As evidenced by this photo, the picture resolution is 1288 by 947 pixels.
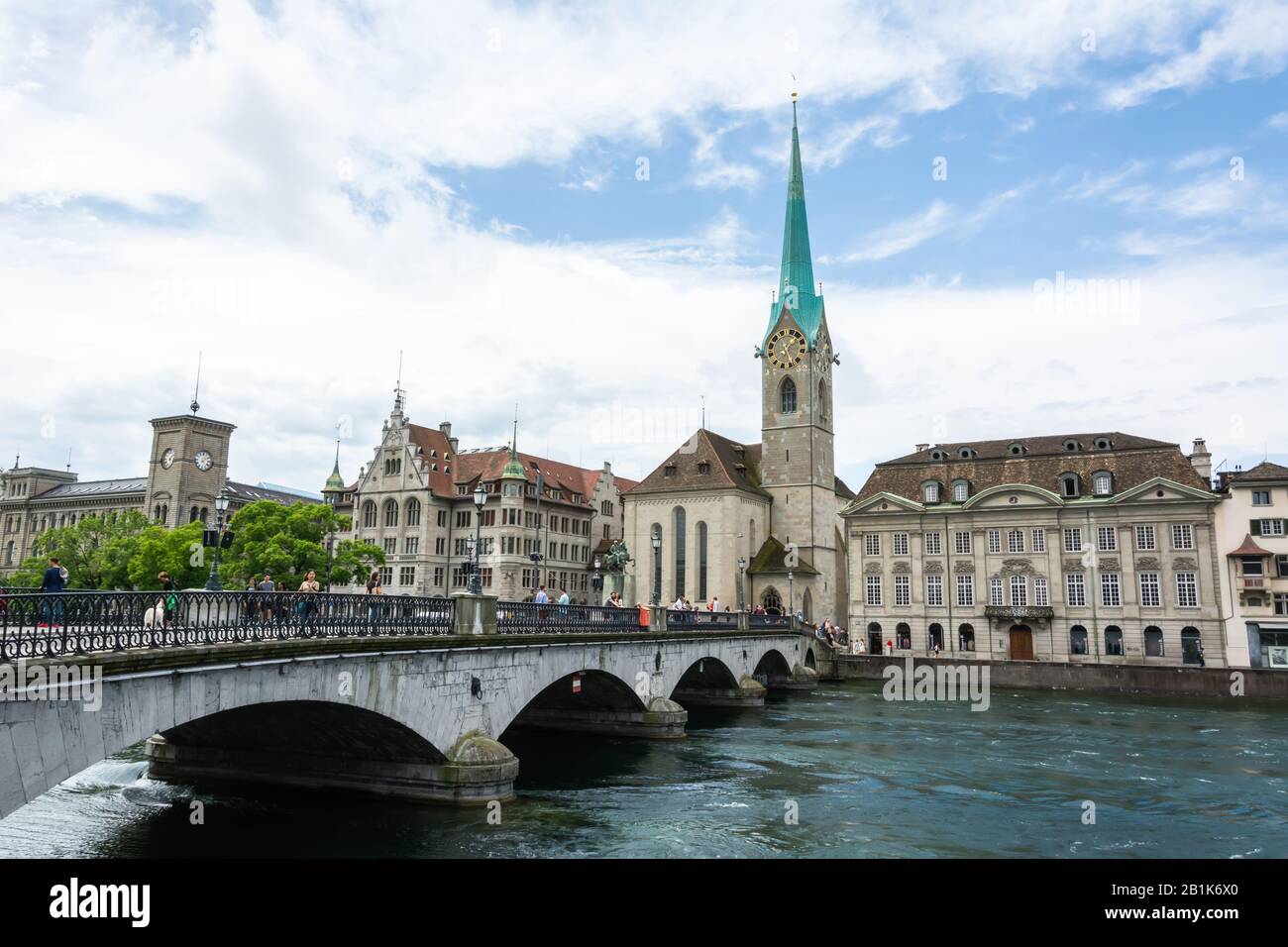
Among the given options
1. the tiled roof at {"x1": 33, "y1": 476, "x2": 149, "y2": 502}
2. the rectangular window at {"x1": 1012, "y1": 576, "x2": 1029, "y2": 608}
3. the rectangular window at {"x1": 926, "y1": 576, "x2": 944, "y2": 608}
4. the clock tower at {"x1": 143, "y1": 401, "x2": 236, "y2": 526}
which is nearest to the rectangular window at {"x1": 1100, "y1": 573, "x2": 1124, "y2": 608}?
the rectangular window at {"x1": 1012, "y1": 576, "x2": 1029, "y2": 608}

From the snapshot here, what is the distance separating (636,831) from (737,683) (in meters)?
26.7

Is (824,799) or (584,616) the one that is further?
(584,616)

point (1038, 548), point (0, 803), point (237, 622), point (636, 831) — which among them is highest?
point (1038, 548)

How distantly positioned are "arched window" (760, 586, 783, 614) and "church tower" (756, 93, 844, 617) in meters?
1.65

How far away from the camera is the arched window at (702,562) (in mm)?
75000

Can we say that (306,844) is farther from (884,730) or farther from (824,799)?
(884,730)

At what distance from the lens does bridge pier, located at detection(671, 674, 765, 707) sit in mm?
45844

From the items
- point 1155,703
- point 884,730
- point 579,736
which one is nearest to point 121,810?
point 579,736

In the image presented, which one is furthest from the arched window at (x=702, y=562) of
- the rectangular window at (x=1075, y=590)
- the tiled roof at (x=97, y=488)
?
the tiled roof at (x=97, y=488)

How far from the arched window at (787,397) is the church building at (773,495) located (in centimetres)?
8

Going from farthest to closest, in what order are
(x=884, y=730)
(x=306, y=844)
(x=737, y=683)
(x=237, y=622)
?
(x=737, y=683)
(x=884, y=730)
(x=306, y=844)
(x=237, y=622)

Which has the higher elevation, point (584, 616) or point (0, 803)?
point (584, 616)

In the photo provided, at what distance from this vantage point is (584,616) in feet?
101
